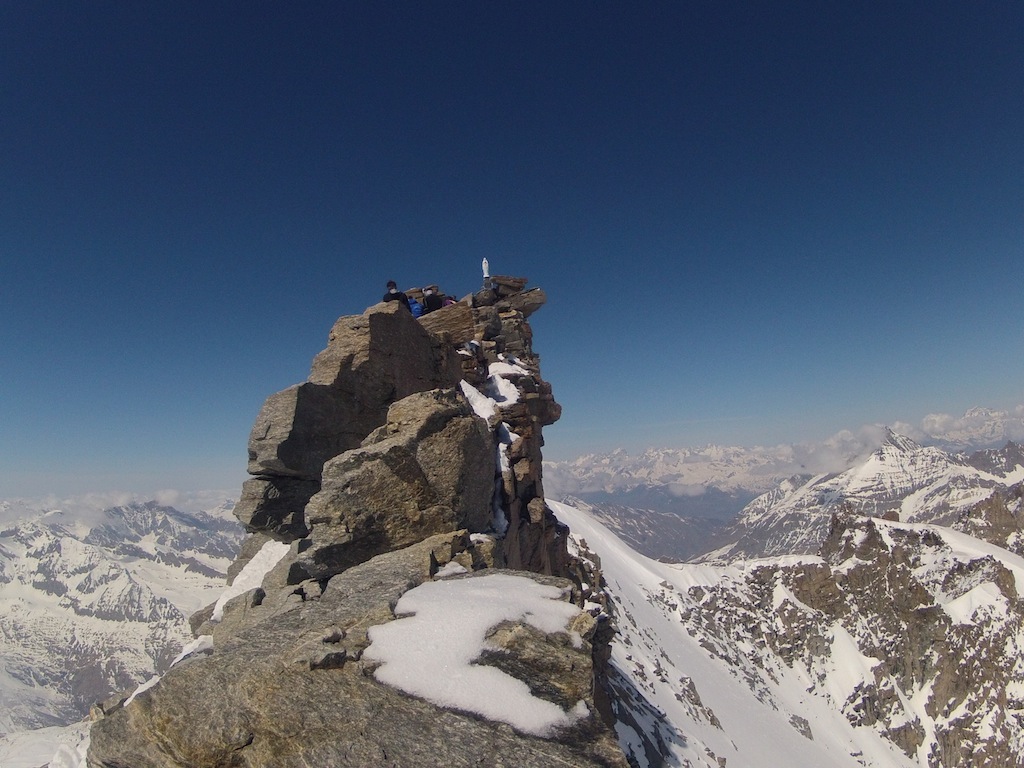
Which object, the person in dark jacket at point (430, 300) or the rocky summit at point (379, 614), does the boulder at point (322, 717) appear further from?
the person in dark jacket at point (430, 300)

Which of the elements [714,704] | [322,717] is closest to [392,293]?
[322,717]

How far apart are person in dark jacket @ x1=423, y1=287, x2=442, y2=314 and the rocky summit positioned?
8463 mm

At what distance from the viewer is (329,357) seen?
2295 cm

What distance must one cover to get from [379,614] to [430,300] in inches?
1048

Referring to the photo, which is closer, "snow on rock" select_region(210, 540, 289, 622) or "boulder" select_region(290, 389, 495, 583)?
"boulder" select_region(290, 389, 495, 583)

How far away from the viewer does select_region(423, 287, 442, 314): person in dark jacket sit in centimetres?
3478

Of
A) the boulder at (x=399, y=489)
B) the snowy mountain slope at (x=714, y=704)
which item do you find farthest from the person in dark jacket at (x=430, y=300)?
the snowy mountain slope at (x=714, y=704)

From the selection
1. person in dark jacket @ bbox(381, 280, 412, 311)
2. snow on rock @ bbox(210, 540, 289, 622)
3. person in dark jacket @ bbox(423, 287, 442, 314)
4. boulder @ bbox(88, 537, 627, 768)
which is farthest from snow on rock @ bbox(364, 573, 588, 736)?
person in dark jacket @ bbox(423, 287, 442, 314)

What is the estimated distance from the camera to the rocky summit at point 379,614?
7992 millimetres

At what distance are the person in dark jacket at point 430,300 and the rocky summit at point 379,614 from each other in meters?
8.46

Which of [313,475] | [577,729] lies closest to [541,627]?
[577,729]

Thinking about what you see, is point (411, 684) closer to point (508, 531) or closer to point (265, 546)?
point (508, 531)

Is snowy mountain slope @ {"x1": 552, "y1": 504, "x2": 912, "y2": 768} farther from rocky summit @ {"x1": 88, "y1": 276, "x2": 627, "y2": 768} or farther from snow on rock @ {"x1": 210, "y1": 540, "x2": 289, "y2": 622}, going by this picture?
rocky summit @ {"x1": 88, "y1": 276, "x2": 627, "y2": 768}

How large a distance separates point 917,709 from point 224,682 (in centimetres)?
27488
